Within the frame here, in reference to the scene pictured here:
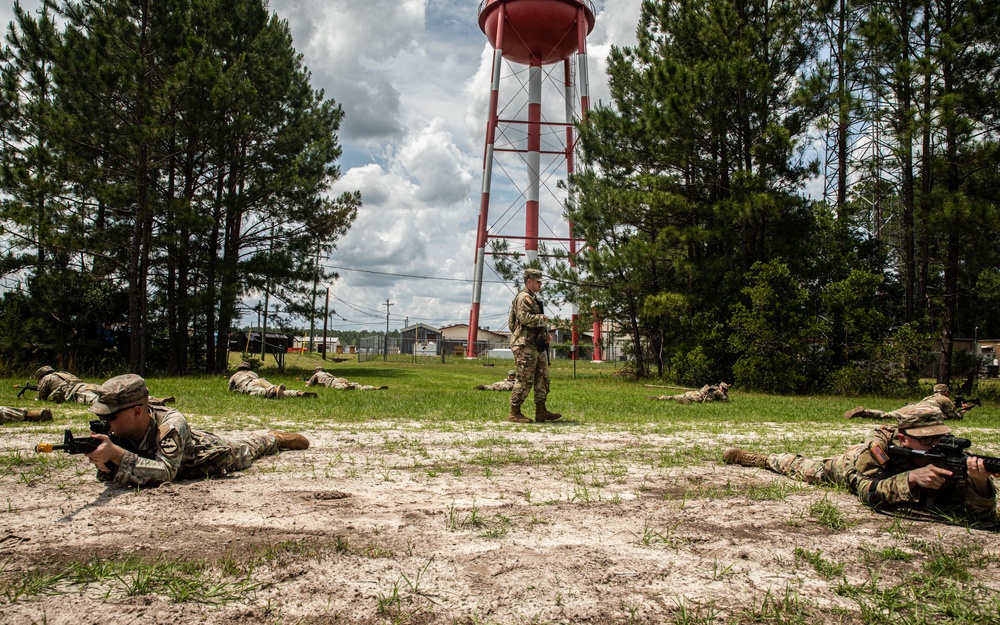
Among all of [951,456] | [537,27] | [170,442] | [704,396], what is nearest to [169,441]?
[170,442]

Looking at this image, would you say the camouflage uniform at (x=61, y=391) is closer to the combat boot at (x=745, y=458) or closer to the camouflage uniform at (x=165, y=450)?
the camouflage uniform at (x=165, y=450)

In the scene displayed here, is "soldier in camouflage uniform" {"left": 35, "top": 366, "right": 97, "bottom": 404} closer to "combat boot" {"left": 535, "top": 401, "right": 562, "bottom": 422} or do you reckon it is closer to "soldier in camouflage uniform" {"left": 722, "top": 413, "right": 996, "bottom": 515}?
"combat boot" {"left": 535, "top": 401, "right": 562, "bottom": 422}

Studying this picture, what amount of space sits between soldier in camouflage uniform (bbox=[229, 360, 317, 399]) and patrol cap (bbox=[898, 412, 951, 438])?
11155 mm

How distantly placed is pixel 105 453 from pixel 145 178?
59.3 feet

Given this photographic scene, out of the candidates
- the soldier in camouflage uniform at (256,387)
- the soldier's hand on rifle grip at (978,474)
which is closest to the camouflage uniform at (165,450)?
the soldier's hand on rifle grip at (978,474)

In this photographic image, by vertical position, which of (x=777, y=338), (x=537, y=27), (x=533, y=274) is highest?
(x=537, y=27)

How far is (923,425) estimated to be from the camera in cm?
439

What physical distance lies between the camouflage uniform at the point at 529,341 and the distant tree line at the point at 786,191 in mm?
11838

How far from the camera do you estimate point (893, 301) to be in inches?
810

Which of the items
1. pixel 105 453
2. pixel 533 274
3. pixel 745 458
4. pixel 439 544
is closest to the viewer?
pixel 439 544

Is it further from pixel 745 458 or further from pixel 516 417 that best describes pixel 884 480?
pixel 516 417

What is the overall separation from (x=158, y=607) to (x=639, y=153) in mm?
22443

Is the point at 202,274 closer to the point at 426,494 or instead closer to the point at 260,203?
the point at 260,203

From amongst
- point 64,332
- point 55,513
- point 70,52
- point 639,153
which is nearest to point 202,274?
point 64,332
